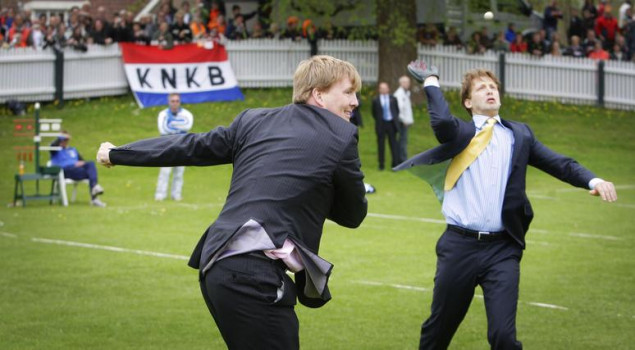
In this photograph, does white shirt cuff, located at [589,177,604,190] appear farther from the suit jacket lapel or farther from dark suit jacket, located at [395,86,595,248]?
the suit jacket lapel

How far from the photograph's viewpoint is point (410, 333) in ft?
33.2

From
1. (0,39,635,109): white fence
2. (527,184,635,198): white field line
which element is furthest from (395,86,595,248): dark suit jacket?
(0,39,635,109): white fence

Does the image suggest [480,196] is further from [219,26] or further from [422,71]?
[219,26]

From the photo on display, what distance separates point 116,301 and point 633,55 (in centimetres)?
2334

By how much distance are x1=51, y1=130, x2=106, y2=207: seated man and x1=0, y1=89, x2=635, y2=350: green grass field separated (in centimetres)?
41

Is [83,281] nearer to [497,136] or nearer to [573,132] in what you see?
[497,136]

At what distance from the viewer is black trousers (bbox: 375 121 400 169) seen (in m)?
25.3

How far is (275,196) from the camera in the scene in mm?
5242

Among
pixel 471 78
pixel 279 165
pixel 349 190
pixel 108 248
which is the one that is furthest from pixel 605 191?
pixel 108 248

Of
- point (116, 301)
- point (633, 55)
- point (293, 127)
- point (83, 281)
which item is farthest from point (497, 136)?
point (633, 55)

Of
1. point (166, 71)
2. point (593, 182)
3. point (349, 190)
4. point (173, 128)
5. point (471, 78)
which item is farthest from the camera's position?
point (166, 71)

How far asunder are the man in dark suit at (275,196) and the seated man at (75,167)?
14707mm

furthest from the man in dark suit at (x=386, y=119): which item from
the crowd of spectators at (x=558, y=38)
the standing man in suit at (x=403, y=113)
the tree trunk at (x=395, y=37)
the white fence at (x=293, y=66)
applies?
the crowd of spectators at (x=558, y=38)

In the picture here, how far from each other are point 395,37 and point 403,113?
186 inches
